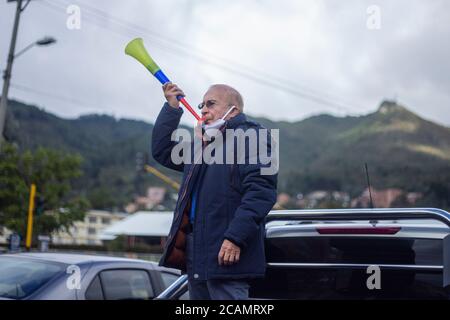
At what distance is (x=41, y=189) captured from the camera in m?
29.3

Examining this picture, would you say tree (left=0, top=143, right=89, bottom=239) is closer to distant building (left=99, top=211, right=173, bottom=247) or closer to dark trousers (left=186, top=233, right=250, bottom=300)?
dark trousers (left=186, top=233, right=250, bottom=300)

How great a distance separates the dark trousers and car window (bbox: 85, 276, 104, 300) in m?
2.49

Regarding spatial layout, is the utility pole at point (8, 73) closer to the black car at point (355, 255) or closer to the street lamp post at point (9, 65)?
the street lamp post at point (9, 65)

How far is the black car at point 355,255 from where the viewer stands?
329cm

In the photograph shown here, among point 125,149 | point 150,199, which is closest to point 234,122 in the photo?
point 150,199

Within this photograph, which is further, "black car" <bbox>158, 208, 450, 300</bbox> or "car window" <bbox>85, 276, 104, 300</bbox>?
"car window" <bbox>85, 276, 104, 300</bbox>

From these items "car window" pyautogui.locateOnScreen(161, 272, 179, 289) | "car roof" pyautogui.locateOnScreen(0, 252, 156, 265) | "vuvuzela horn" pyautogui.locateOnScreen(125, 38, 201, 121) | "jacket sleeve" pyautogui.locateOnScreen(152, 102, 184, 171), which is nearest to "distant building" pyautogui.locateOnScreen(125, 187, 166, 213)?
"car window" pyautogui.locateOnScreen(161, 272, 179, 289)

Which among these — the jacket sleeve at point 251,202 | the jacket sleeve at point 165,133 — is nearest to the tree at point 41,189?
the jacket sleeve at point 165,133

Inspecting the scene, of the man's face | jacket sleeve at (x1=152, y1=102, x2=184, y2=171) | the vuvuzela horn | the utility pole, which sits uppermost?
the utility pole

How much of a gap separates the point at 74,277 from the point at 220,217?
8.45ft

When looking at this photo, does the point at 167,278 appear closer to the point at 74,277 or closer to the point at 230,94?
the point at 74,277

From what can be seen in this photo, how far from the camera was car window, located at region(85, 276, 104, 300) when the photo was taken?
5.39m

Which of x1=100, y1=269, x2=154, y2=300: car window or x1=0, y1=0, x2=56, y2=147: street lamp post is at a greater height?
x1=0, y1=0, x2=56, y2=147: street lamp post
